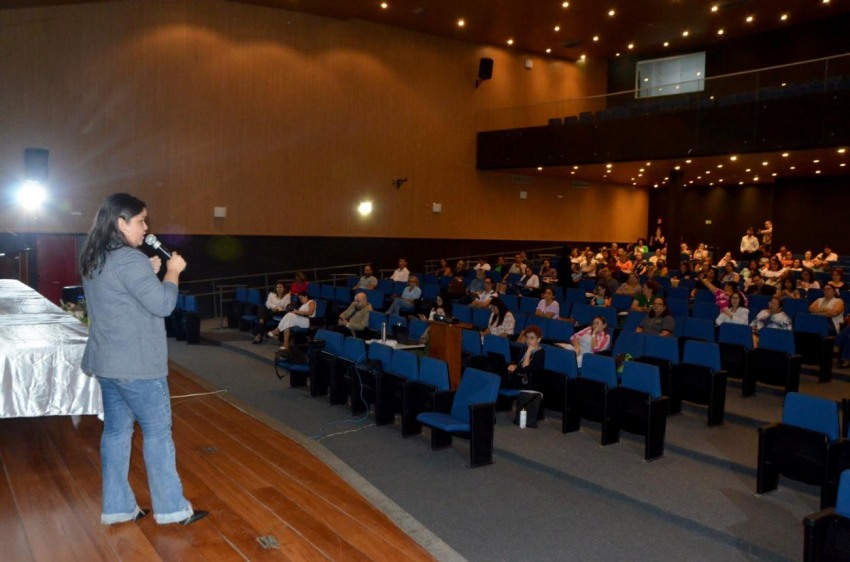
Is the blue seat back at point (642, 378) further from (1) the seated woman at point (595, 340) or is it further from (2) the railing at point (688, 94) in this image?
(2) the railing at point (688, 94)

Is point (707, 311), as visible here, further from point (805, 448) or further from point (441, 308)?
point (805, 448)

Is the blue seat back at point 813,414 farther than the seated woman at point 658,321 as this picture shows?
No

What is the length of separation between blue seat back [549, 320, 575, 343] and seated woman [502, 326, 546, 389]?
1.67 meters

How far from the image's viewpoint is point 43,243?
38.6 feet

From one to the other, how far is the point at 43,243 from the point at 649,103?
12167 mm

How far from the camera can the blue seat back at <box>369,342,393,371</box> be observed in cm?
655

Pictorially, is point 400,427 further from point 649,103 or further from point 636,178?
point 636,178

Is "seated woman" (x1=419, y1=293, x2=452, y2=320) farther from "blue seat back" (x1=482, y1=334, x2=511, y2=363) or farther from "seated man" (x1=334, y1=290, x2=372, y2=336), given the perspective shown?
"blue seat back" (x1=482, y1=334, x2=511, y2=363)

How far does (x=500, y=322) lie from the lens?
336 inches

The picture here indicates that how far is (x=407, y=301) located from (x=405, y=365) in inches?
197

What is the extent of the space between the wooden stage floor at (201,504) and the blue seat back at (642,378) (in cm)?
265

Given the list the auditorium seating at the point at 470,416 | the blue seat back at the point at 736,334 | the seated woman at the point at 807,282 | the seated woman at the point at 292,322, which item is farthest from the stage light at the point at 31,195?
the seated woman at the point at 807,282

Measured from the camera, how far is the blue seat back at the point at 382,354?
6547 mm

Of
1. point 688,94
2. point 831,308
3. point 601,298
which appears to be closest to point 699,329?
point 831,308
